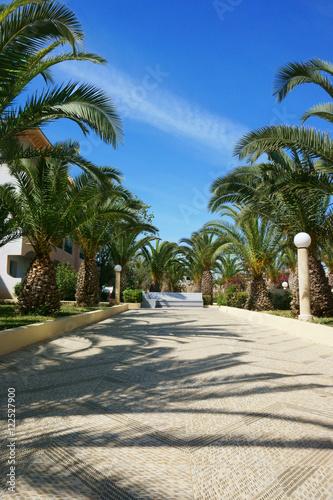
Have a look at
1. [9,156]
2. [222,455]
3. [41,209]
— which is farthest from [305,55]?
[222,455]

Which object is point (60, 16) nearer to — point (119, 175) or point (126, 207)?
point (119, 175)

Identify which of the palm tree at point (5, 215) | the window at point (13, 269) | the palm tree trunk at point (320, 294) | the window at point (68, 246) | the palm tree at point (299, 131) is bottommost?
the palm tree trunk at point (320, 294)

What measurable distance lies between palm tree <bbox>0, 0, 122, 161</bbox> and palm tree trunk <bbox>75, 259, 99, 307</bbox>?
24.1ft

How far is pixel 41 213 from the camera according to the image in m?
8.01

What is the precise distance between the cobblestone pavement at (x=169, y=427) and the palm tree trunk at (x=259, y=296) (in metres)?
9.15

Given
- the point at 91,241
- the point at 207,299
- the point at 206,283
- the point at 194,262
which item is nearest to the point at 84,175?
the point at 91,241

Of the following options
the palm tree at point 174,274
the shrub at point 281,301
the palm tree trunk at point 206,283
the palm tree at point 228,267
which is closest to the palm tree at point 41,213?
the shrub at point 281,301

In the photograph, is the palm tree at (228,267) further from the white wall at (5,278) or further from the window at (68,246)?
the white wall at (5,278)

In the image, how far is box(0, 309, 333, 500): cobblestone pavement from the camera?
1787 millimetres

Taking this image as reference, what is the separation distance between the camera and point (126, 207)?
12117mm

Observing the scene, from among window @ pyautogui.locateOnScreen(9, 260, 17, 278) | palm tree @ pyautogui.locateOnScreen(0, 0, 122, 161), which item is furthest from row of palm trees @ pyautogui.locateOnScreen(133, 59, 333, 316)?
window @ pyautogui.locateOnScreen(9, 260, 17, 278)

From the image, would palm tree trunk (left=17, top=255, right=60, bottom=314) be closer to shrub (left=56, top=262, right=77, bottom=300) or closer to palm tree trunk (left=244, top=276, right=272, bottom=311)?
shrub (left=56, top=262, right=77, bottom=300)

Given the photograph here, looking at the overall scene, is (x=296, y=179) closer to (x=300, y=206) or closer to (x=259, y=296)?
(x=300, y=206)

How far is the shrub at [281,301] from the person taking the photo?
1586 centimetres
